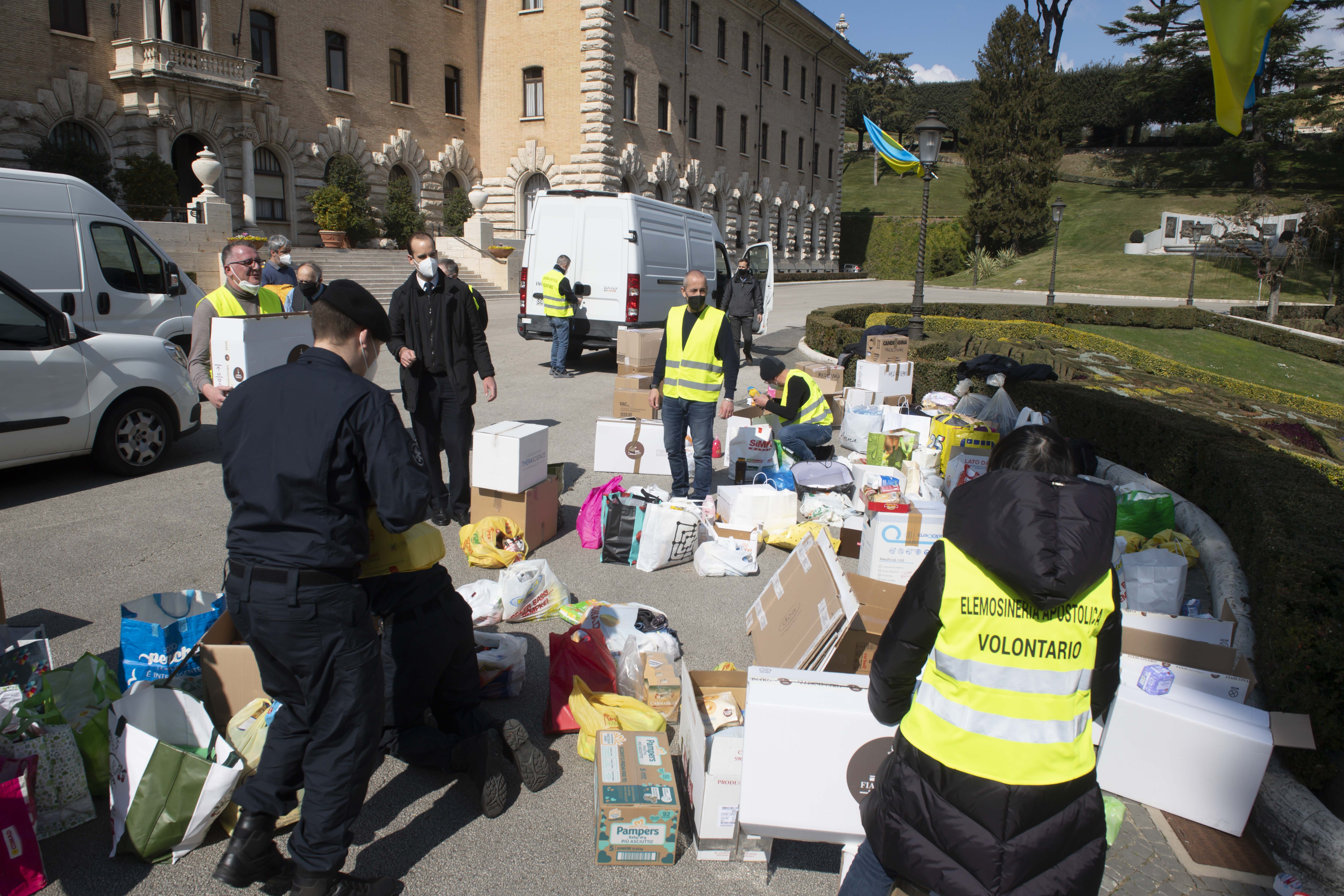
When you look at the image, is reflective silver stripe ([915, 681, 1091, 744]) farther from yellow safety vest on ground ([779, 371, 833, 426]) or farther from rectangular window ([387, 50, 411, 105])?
rectangular window ([387, 50, 411, 105])

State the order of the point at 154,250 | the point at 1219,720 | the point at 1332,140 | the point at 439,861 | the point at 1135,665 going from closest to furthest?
1. the point at 439,861
2. the point at 1219,720
3. the point at 1135,665
4. the point at 154,250
5. the point at 1332,140

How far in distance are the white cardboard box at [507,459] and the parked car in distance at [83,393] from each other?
132 inches

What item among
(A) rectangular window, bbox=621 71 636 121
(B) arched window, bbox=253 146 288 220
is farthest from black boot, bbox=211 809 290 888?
(A) rectangular window, bbox=621 71 636 121

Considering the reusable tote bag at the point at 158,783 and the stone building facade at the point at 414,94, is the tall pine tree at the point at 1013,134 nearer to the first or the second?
the stone building facade at the point at 414,94

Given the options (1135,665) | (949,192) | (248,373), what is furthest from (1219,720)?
(949,192)

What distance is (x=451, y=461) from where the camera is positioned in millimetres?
6113

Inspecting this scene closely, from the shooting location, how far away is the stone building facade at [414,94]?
21844 mm

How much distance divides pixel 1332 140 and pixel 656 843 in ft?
200

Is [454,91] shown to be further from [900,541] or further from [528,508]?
[900,541]

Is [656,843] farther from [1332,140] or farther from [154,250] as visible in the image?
[1332,140]

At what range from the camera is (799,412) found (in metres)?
7.76

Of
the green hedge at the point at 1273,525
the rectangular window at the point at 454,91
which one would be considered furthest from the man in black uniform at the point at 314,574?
the rectangular window at the point at 454,91

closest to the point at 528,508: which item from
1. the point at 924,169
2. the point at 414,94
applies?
the point at 924,169

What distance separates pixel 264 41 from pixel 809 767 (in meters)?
29.3
